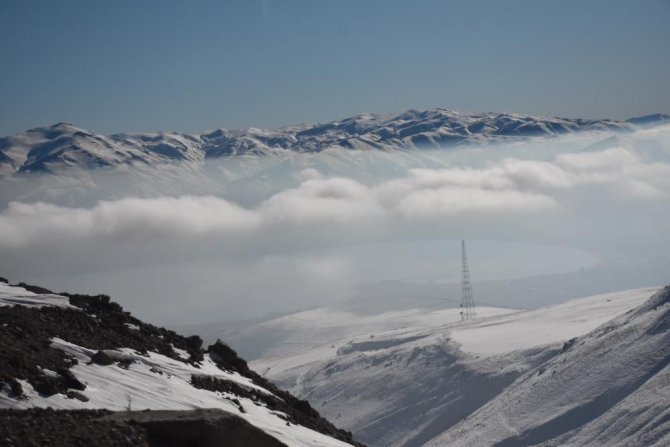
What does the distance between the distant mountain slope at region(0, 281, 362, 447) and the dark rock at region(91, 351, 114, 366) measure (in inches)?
0.8

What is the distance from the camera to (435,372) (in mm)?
92375

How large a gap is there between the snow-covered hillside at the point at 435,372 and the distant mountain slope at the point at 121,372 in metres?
54.9

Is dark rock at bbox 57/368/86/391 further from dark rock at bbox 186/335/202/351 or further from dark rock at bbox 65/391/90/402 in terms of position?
dark rock at bbox 186/335/202/351

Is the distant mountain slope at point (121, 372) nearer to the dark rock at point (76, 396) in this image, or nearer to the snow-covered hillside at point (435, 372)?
the dark rock at point (76, 396)

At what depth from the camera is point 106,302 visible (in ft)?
78.9

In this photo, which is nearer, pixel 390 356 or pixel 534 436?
pixel 534 436

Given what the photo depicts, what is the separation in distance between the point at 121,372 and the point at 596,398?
52.2 metres

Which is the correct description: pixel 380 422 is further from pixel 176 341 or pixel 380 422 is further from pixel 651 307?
pixel 176 341

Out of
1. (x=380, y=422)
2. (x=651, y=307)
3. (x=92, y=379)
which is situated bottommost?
(x=380, y=422)

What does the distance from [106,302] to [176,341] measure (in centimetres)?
234

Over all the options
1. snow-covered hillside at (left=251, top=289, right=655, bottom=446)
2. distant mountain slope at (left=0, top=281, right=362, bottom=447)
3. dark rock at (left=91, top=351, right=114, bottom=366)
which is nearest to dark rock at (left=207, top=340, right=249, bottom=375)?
distant mountain slope at (left=0, top=281, right=362, bottom=447)

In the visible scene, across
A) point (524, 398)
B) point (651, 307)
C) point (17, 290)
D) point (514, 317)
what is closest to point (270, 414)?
point (17, 290)

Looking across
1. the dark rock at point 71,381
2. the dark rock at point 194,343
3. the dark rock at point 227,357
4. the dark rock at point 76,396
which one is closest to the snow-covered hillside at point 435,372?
the dark rock at point 227,357

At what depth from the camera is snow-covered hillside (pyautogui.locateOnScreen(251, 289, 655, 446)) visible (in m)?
80.3
